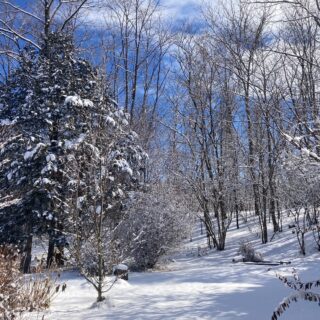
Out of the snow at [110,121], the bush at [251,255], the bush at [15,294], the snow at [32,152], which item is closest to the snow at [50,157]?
the snow at [32,152]

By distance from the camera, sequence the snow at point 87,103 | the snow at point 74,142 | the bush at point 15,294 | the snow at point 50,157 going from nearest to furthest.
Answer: the bush at point 15,294, the snow at point 74,142, the snow at point 50,157, the snow at point 87,103

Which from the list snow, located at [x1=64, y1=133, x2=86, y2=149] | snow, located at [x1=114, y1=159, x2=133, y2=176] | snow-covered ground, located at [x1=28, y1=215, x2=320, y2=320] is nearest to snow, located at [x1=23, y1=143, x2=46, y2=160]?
snow, located at [x1=64, y1=133, x2=86, y2=149]

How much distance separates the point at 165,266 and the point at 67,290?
4645 millimetres

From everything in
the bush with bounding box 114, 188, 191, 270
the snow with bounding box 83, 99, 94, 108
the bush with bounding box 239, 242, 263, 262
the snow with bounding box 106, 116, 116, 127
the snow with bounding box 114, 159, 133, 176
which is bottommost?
the bush with bounding box 239, 242, 263, 262

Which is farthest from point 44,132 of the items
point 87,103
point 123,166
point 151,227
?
point 151,227

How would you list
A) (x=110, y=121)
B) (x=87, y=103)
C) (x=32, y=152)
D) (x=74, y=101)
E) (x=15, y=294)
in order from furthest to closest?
(x=87, y=103), (x=74, y=101), (x=110, y=121), (x=32, y=152), (x=15, y=294)

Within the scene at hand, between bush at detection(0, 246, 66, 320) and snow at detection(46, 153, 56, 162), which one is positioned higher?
snow at detection(46, 153, 56, 162)

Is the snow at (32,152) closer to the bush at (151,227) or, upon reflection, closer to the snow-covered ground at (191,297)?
the bush at (151,227)

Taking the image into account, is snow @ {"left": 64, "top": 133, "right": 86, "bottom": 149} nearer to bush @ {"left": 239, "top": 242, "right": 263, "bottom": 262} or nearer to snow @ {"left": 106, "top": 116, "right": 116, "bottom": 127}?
snow @ {"left": 106, "top": 116, "right": 116, "bottom": 127}

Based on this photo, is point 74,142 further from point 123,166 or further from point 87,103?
point 123,166

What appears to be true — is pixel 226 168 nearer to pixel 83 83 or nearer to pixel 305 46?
pixel 305 46

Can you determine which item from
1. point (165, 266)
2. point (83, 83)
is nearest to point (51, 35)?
point (83, 83)

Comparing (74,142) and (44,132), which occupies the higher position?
(44,132)

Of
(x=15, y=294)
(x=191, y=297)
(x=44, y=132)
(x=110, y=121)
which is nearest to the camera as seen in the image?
(x=15, y=294)
